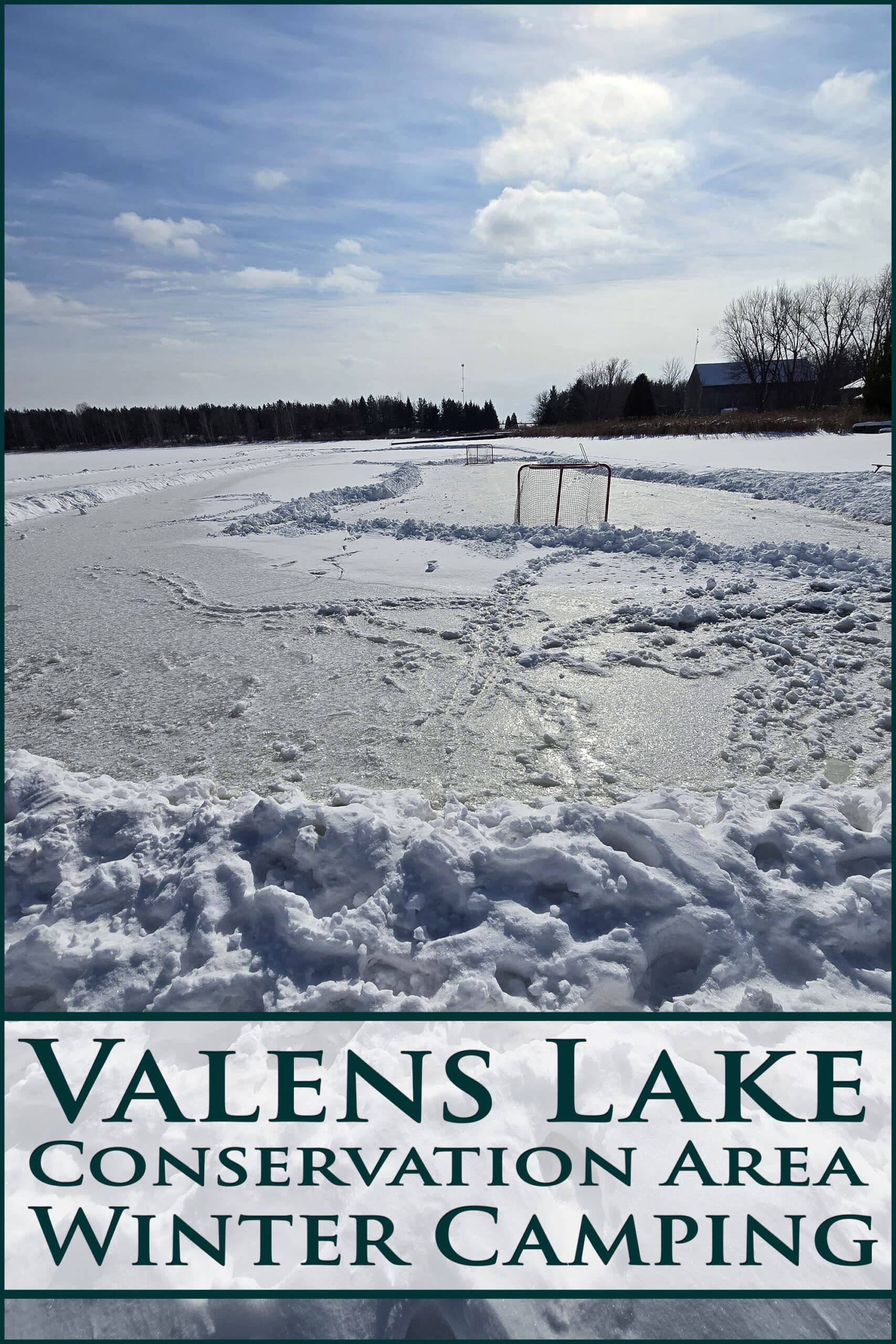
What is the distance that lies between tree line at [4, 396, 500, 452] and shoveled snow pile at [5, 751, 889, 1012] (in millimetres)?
71792

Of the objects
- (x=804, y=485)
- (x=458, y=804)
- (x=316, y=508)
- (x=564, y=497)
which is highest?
(x=804, y=485)

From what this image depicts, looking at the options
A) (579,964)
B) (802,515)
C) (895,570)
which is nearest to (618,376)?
(802,515)

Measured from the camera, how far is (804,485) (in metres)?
15.0

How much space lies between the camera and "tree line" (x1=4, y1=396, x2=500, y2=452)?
219ft

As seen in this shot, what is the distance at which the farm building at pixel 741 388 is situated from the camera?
174 feet

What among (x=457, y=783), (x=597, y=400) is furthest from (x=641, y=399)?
(x=457, y=783)

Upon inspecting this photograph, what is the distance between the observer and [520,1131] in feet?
6.47

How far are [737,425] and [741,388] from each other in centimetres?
3496

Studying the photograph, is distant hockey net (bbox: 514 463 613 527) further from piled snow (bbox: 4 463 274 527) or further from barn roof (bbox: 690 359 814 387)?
barn roof (bbox: 690 359 814 387)

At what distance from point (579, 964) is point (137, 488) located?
2615 centimetres

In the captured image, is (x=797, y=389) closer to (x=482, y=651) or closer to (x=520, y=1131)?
(x=482, y=651)

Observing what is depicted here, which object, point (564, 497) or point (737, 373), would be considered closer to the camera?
point (564, 497)

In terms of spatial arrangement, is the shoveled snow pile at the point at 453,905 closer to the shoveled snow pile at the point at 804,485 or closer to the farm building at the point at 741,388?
the shoveled snow pile at the point at 804,485

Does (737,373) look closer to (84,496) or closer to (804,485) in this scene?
(804,485)
